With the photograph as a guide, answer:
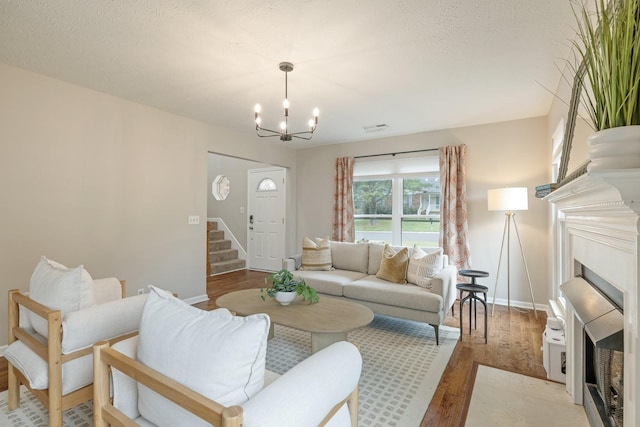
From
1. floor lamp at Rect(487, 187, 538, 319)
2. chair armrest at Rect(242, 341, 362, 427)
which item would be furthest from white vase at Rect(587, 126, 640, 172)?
floor lamp at Rect(487, 187, 538, 319)

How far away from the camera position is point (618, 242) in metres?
1.19

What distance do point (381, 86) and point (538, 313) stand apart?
11.6ft

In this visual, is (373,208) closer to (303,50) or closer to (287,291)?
(287,291)

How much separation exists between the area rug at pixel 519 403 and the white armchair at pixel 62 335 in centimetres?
218

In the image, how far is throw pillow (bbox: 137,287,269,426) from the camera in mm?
926

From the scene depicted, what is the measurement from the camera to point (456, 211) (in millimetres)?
4543

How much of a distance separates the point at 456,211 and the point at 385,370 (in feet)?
9.46

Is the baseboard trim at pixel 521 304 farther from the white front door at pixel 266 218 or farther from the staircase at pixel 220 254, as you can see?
the staircase at pixel 220 254

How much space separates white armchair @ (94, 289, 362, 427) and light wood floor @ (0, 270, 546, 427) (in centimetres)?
113

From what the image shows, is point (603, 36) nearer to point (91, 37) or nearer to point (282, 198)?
point (91, 37)

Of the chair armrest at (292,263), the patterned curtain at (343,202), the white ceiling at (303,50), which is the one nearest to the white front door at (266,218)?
the patterned curtain at (343,202)

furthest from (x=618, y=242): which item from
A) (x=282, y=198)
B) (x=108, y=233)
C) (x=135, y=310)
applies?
(x=282, y=198)

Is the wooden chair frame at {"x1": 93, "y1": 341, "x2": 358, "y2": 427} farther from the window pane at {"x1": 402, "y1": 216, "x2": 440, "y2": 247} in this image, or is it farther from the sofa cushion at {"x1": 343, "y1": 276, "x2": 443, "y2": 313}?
the window pane at {"x1": 402, "y1": 216, "x2": 440, "y2": 247}

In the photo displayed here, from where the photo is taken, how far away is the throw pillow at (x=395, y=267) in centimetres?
355
